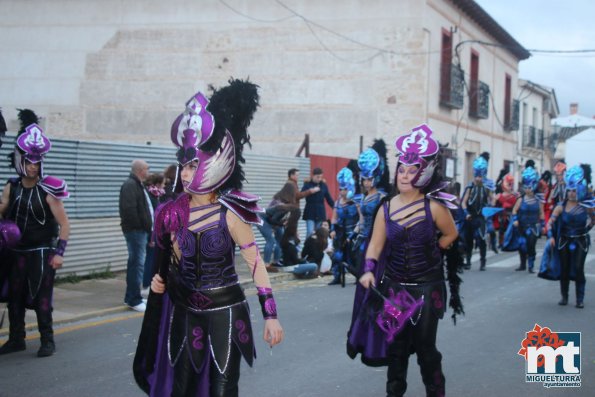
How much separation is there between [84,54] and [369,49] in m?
9.32

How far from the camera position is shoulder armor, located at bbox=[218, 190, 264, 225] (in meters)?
4.59

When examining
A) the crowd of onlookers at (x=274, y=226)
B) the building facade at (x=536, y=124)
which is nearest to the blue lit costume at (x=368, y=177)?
the crowd of onlookers at (x=274, y=226)

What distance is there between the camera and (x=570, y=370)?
7141mm

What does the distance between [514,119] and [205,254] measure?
34.4m

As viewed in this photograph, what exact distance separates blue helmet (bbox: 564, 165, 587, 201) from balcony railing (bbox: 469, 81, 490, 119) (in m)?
19.9

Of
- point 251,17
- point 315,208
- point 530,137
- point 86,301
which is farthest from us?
point 530,137

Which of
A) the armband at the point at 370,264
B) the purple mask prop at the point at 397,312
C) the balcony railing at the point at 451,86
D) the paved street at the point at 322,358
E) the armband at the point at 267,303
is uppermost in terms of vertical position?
the balcony railing at the point at 451,86

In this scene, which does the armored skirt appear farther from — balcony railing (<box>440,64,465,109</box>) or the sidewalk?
balcony railing (<box>440,64,465,109</box>)

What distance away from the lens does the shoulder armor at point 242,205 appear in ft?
15.1

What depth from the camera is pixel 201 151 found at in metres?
4.56

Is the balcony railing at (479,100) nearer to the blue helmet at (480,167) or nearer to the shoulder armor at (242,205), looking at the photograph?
the blue helmet at (480,167)

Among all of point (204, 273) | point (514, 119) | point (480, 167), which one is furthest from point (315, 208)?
point (514, 119)

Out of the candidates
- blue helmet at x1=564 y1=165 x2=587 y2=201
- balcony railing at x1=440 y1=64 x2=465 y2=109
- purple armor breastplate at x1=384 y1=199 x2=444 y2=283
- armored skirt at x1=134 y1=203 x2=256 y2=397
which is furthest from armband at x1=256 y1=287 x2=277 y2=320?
balcony railing at x1=440 y1=64 x2=465 y2=109

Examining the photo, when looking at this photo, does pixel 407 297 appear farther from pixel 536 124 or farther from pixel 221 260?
pixel 536 124
